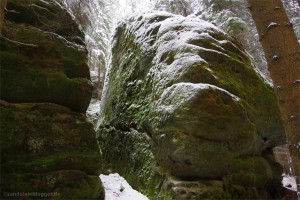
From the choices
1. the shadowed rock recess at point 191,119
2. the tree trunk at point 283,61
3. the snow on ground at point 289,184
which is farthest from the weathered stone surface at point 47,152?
the snow on ground at point 289,184

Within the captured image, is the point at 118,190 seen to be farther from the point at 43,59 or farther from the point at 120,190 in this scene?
the point at 43,59

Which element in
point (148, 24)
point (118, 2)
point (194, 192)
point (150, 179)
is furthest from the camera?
point (118, 2)

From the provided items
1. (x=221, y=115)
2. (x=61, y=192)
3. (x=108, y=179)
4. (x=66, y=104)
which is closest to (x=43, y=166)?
(x=61, y=192)

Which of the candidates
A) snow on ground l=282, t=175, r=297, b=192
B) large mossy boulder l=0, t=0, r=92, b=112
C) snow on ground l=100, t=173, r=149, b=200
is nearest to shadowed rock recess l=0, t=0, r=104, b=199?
large mossy boulder l=0, t=0, r=92, b=112

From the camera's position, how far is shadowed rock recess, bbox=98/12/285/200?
6.05m

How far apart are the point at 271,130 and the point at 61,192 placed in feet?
17.4

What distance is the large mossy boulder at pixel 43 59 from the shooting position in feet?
18.5

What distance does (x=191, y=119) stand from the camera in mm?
6070

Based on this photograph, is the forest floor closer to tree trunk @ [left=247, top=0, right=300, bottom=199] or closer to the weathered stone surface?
the weathered stone surface

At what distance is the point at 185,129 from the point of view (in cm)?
608

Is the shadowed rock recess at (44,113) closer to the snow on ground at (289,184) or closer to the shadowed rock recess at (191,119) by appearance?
the shadowed rock recess at (191,119)

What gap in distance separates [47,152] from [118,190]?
225 cm

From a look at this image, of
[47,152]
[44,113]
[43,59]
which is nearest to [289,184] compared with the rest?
[47,152]

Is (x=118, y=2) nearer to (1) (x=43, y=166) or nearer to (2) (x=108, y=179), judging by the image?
(2) (x=108, y=179)
